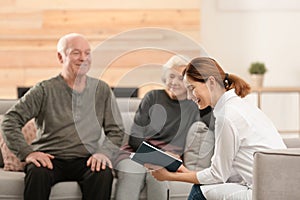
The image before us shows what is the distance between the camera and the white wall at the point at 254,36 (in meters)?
6.48

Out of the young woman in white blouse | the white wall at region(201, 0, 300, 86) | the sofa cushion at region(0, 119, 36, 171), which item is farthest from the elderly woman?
the white wall at region(201, 0, 300, 86)

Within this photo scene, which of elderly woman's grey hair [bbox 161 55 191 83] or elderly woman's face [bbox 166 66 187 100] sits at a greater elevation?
elderly woman's grey hair [bbox 161 55 191 83]

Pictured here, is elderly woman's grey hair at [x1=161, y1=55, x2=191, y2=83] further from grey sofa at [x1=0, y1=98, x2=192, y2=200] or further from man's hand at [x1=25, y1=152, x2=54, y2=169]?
man's hand at [x1=25, y1=152, x2=54, y2=169]

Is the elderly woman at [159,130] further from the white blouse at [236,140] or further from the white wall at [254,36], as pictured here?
the white wall at [254,36]

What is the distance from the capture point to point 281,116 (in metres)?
6.63

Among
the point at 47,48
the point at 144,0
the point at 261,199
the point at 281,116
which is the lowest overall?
the point at 281,116

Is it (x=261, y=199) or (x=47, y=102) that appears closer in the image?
(x=261, y=199)

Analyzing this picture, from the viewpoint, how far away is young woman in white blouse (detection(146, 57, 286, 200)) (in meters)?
2.93

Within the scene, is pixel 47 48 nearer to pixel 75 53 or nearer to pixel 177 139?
pixel 75 53

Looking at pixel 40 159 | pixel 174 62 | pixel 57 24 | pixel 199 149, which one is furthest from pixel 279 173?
pixel 57 24

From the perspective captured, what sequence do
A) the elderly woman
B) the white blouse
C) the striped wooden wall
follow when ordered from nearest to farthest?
the white blouse → the elderly woman → the striped wooden wall

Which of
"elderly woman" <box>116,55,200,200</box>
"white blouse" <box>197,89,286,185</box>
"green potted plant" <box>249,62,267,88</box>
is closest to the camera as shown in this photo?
"white blouse" <box>197,89,286,185</box>

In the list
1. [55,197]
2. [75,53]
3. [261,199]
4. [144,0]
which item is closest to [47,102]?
[75,53]

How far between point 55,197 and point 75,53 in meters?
0.87
